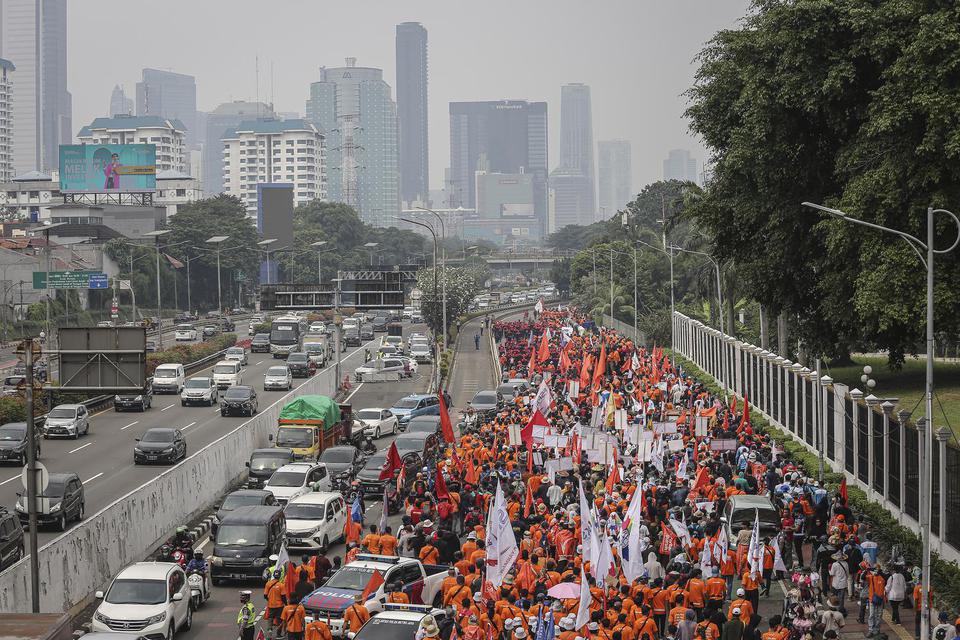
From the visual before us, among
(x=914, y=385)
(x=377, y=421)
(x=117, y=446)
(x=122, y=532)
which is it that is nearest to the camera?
(x=122, y=532)

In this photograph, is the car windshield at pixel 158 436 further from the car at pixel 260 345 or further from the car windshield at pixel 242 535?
the car at pixel 260 345

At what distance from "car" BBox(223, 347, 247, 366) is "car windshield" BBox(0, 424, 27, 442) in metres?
31.3

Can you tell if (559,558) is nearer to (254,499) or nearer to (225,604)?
(225,604)

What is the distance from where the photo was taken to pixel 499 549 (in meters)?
21.1

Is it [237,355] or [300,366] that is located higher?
[237,355]

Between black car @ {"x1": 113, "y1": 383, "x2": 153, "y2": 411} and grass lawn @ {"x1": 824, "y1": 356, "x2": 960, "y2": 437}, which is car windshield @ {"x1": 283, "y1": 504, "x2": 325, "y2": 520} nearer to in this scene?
grass lawn @ {"x1": 824, "y1": 356, "x2": 960, "y2": 437}

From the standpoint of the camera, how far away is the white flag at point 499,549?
69.1 feet

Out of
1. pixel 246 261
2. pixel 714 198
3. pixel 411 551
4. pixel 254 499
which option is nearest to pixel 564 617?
pixel 411 551

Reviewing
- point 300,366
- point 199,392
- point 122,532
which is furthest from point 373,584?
point 300,366

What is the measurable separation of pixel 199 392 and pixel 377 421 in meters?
11.4

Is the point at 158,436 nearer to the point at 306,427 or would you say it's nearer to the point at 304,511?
the point at 306,427

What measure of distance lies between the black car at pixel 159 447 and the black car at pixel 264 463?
530 cm

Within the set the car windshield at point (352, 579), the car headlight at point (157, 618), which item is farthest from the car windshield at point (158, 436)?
the car windshield at point (352, 579)

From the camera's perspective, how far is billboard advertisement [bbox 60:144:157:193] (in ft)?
A: 471
